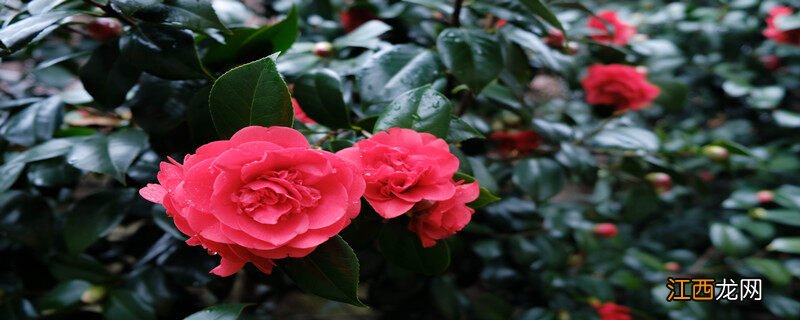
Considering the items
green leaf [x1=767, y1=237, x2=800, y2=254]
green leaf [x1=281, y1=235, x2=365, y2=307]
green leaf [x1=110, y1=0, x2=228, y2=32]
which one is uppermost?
green leaf [x1=110, y1=0, x2=228, y2=32]

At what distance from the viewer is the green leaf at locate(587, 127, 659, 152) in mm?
919

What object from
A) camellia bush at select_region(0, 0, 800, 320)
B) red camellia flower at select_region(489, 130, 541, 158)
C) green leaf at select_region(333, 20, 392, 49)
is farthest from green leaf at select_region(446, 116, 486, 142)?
red camellia flower at select_region(489, 130, 541, 158)

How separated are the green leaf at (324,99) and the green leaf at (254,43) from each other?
5 centimetres

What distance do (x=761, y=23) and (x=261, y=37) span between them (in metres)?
1.65

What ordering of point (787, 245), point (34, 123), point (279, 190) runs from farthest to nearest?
point (787, 245) → point (34, 123) → point (279, 190)

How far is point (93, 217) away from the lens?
73 cm

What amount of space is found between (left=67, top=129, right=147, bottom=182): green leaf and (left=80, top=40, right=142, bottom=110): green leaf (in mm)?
44

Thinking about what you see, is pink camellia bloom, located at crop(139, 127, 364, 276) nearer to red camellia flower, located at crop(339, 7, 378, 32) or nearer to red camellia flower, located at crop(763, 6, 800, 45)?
red camellia flower, located at crop(339, 7, 378, 32)

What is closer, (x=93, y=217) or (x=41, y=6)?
(x=41, y=6)

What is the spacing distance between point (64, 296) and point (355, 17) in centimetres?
67

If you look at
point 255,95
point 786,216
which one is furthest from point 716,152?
point 255,95

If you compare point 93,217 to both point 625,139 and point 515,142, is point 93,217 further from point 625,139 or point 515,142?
point 625,139

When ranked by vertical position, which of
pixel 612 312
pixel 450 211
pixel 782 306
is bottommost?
pixel 782 306

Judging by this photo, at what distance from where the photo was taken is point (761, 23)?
5.24 ft
